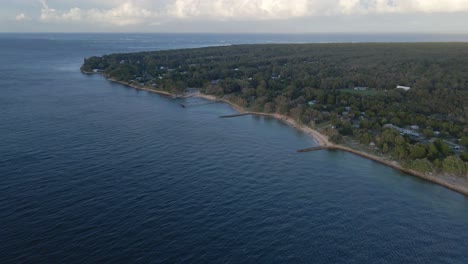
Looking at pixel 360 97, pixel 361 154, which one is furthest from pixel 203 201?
pixel 360 97

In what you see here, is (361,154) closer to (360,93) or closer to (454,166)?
(454,166)

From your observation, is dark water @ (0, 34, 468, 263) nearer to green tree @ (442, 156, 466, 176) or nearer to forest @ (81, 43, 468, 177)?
green tree @ (442, 156, 466, 176)

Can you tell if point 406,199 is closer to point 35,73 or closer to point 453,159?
point 453,159

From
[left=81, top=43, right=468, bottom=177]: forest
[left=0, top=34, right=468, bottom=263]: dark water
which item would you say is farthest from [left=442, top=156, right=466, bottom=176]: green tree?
[left=0, top=34, right=468, bottom=263]: dark water

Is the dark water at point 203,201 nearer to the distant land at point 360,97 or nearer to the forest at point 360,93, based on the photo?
the distant land at point 360,97

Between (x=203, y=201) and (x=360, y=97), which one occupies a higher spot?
(x=360, y=97)

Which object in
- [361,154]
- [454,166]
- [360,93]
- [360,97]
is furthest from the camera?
[360,93]

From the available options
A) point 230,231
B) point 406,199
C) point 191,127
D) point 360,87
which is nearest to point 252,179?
point 230,231
